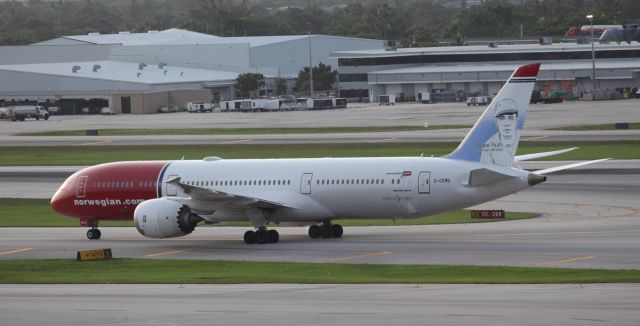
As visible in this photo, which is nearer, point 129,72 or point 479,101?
point 479,101

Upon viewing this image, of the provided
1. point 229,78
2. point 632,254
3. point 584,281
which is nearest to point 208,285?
point 584,281

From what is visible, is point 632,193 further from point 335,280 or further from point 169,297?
point 169,297

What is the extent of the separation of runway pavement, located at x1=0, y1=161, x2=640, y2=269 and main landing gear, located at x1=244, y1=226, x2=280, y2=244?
1.91ft

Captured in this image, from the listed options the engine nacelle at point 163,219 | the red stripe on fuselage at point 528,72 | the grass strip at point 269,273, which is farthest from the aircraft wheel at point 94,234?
the red stripe on fuselage at point 528,72

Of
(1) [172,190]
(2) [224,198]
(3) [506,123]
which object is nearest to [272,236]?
(2) [224,198]

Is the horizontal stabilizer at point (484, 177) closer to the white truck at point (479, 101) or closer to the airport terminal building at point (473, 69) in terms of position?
the white truck at point (479, 101)

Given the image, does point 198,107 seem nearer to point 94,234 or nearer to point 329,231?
point 94,234

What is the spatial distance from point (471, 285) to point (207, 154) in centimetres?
5684

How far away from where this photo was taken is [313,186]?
43.7 metres

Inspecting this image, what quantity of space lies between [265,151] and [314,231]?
1581 inches

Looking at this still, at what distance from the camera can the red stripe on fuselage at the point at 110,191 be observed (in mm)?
46844

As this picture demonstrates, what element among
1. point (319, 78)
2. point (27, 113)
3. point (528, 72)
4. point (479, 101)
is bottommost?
point (479, 101)

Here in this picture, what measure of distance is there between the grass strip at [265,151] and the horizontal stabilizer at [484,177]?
1233 inches

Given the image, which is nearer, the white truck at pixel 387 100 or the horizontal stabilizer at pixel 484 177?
the horizontal stabilizer at pixel 484 177
